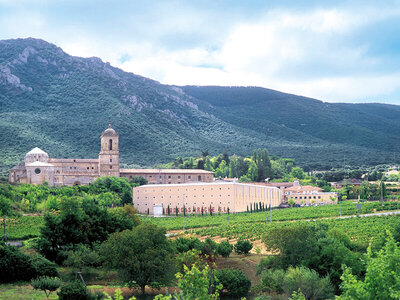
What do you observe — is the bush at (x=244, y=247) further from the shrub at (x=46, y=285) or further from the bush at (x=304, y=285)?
the shrub at (x=46, y=285)

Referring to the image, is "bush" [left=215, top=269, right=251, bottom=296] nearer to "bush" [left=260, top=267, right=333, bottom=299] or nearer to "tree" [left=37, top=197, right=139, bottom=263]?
"bush" [left=260, top=267, right=333, bottom=299]

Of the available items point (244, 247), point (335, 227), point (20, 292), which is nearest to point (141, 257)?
point (20, 292)

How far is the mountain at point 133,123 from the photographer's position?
120m

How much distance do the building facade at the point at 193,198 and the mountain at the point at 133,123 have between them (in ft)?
110

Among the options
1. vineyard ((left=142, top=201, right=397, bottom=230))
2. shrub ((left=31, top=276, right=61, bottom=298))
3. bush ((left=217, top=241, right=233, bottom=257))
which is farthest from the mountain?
shrub ((left=31, top=276, right=61, bottom=298))

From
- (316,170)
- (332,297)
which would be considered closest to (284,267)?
(332,297)

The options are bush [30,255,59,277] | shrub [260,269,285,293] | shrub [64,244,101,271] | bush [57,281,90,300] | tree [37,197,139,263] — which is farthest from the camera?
tree [37,197,139,263]

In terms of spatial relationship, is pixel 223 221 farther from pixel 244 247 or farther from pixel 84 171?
pixel 84 171

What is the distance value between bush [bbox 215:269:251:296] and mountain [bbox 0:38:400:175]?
2710 inches

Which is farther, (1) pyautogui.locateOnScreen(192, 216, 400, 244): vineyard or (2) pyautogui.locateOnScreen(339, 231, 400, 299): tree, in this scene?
(1) pyautogui.locateOnScreen(192, 216, 400, 244): vineyard

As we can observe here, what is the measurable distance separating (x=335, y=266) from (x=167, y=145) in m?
102

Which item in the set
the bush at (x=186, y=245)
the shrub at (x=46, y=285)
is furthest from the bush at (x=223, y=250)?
the shrub at (x=46, y=285)

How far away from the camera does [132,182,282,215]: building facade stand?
220 ft

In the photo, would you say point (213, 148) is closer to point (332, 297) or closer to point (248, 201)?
point (248, 201)
